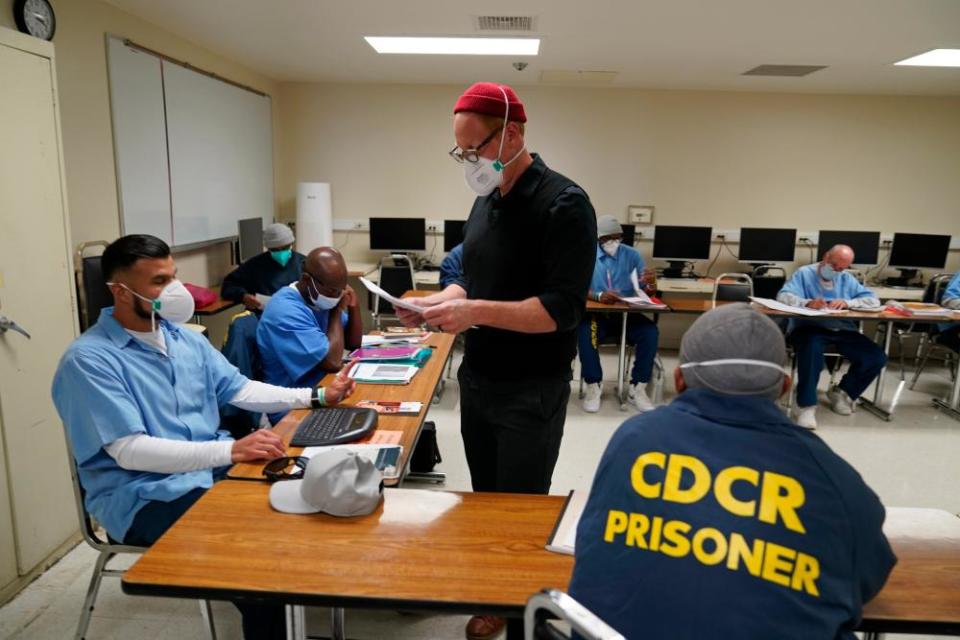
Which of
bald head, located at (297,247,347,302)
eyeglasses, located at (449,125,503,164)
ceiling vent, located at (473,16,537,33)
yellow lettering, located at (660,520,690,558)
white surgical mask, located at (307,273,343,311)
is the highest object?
ceiling vent, located at (473,16,537,33)

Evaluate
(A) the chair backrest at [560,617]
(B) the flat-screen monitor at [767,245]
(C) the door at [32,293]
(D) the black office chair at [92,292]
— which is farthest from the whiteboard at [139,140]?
(B) the flat-screen monitor at [767,245]

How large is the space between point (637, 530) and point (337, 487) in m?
0.75

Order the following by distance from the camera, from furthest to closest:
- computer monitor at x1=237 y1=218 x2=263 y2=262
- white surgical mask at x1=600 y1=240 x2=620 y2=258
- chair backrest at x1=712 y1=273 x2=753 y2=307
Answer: chair backrest at x1=712 y1=273 x2=753 y2=307
computer monitor at x1=237 y1=218 x2=263 y2=262
white surgical mask at x1=600 y1=240 x2=620 y2=258

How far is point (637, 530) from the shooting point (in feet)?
3.06

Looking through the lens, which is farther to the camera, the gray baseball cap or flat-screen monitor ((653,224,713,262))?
flat-screen monitor ((653,224,713,262))

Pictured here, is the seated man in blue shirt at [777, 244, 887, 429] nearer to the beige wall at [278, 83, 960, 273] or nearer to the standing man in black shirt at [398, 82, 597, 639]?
the beige wall at [278, 83, 960, 273]

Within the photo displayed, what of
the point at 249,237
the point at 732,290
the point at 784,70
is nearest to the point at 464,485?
the point at 249,237

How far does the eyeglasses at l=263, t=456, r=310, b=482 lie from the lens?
5.26 ft

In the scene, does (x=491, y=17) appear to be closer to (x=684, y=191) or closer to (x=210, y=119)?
(x=210, y=119)

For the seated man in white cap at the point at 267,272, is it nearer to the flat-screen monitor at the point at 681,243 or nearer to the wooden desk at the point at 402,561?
the wooden desk at the point at 402,561

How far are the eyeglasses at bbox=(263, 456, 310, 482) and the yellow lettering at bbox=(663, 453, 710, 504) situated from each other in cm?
102

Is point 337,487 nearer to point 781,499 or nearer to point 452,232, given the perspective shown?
point 781,499

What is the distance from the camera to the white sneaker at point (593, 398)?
183 inches

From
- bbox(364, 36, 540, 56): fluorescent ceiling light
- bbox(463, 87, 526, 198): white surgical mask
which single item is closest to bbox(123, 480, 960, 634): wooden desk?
bbox(463, 87, 526, 198): white surgical mask
